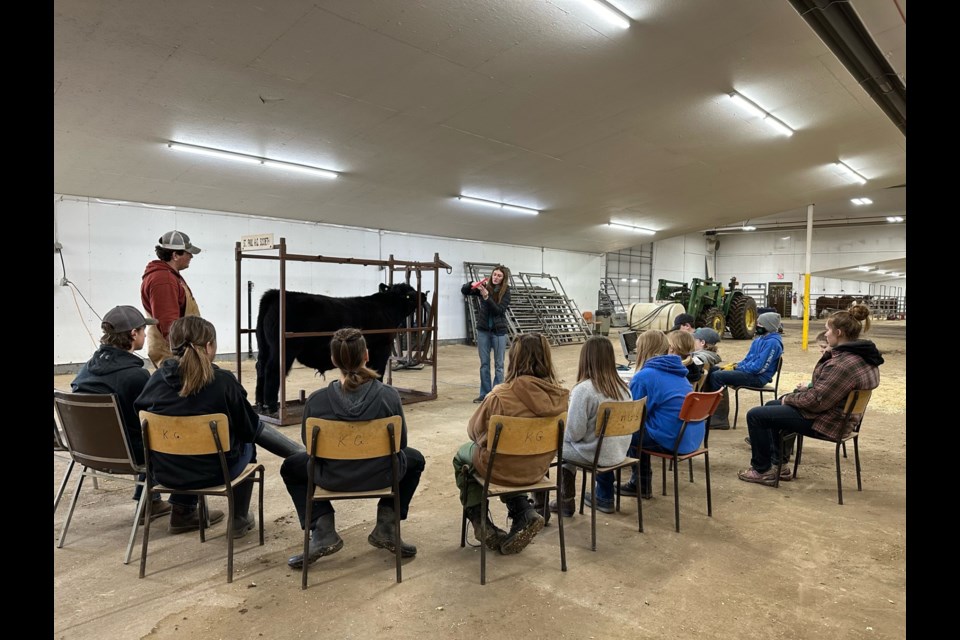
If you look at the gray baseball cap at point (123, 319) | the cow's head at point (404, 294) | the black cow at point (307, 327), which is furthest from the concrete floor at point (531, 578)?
the cow's head at point (404, 294)

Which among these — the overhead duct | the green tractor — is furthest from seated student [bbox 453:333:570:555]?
the green tractor

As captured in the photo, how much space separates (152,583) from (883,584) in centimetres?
337

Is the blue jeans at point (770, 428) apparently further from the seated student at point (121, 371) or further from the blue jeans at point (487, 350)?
the seated student at point (121, 371)

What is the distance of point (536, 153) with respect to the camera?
8.73 m

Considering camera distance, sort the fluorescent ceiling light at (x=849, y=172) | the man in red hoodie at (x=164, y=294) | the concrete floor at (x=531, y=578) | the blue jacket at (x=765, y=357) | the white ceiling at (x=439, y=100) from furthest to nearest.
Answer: the fluorescent ceiling light at (x=849, y=172), the blue jacket at (x=765, y=357), the white ceiling at (x=439, y=100), the man in red hoodie at (x=164, y=294), the concrete floor at (x=531, y=578)

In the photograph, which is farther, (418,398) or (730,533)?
(418,398)

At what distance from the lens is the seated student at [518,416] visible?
8.73 feet

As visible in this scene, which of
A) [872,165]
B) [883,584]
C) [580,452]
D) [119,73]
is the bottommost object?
[883,584]

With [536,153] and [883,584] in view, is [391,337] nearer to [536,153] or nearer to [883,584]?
[536,153]

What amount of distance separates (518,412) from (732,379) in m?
3.45

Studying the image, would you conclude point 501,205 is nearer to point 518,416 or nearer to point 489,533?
point 518,416

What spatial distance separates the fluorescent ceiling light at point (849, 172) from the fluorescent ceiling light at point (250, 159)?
32.9ft

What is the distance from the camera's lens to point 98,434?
2.71m
